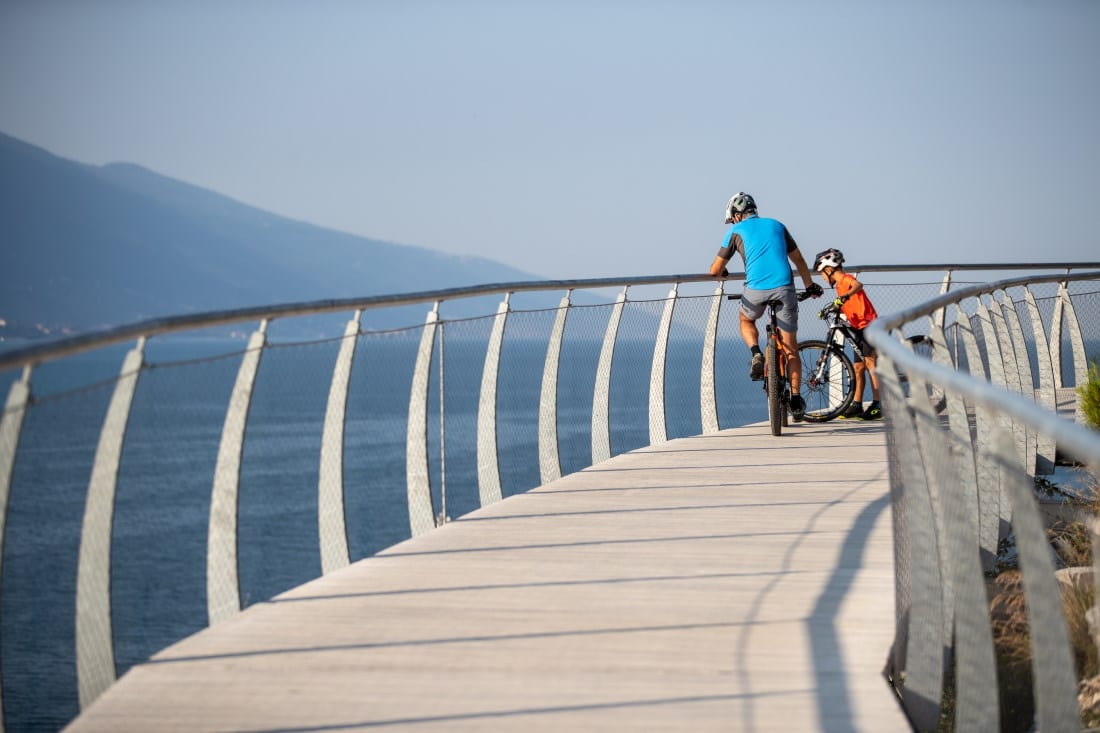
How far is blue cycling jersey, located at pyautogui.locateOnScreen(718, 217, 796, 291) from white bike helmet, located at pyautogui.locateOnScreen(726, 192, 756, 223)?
4.6 inches

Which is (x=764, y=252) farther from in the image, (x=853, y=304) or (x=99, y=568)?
(x=99, y=568)

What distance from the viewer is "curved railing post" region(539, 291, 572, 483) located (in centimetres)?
929

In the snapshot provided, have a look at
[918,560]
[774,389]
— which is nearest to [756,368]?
[774,389]

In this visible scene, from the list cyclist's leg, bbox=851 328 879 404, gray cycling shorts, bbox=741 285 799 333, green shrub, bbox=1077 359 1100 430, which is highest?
gray cycling shorts, bbox=741 285 799 333

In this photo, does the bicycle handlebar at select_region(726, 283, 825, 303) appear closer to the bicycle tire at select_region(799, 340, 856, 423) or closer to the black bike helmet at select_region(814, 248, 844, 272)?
the black bike helmet at select_region(814, 248, 844, 272)

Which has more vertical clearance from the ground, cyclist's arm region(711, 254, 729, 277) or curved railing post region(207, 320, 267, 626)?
cyclist's arm region(711, 254, 729, 277)

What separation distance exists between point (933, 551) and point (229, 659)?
2243 millimetres

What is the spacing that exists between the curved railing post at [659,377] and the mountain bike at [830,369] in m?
1.29

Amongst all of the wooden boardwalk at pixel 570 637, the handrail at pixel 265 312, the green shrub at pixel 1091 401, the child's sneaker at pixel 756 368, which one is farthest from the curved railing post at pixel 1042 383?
the wooden boardwalk at pixel 570 637

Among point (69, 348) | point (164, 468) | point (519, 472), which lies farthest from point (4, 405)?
point (519, 472)

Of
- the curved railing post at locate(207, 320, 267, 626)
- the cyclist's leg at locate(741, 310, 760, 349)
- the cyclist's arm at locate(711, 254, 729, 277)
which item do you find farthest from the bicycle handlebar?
the curved railing post at locate(207, 320, 267, 626)

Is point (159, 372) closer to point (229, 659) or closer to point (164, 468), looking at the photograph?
point (164, 468)

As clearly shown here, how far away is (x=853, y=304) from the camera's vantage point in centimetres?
1192

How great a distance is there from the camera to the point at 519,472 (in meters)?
8.59
